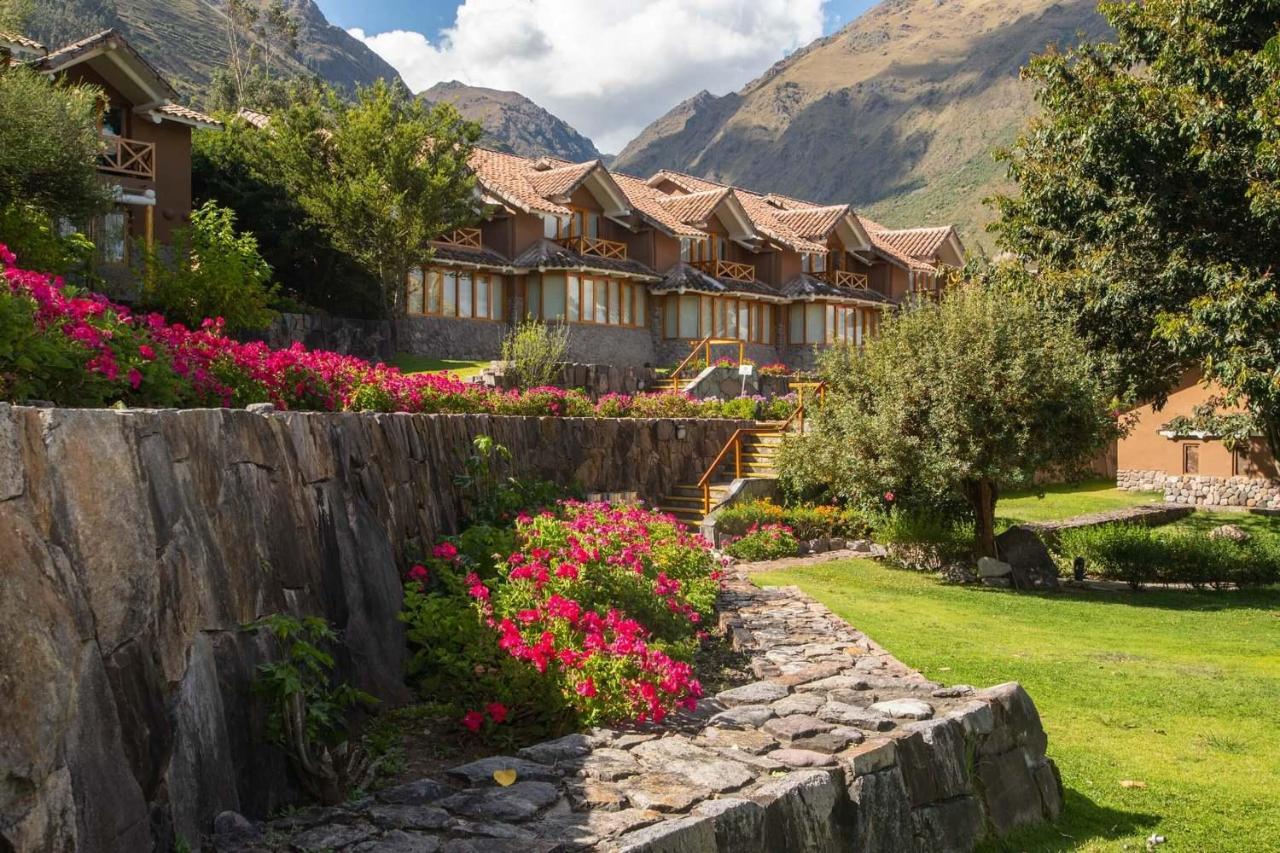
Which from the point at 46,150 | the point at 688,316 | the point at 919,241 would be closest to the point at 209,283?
the point at 46,150

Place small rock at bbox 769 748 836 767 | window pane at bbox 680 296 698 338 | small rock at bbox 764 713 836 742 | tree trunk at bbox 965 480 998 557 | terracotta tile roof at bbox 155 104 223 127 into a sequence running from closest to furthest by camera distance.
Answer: small rock at bbox 769 748 836 767, small rock at bbox 764 713 836 742, tree trunk at bbox 965 480 998 557, terracotta tile roof at bbox 155 104 223 127, window pane at bbox 680 296 698 338

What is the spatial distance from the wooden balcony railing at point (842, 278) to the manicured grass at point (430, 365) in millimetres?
20120

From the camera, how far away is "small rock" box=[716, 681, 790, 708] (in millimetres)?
6738

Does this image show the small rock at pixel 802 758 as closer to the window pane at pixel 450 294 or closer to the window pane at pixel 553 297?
the window pane at pixel 450 294

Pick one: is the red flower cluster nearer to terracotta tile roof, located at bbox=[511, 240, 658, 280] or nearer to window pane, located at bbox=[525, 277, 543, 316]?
terracotta tile roof, located at bbox=[511, 240, 658, 280]

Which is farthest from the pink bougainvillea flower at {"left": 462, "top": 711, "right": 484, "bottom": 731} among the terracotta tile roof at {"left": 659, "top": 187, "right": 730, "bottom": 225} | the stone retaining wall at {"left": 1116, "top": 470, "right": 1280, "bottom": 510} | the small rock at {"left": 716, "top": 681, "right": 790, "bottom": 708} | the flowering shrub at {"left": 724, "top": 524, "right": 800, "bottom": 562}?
the terracotta tile roof at {"left": 659, "top": 187, "right": 730, "bottom": 225}

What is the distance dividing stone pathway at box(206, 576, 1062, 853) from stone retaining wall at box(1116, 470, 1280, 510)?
2624cm

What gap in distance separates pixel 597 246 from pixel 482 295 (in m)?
4.96

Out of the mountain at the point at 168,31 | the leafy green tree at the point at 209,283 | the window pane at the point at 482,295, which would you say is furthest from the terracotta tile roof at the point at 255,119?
the mountain at the point at 168,31

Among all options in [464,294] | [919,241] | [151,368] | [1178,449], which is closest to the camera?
[151,368]

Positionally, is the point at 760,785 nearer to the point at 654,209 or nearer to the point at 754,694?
the point at 754,694

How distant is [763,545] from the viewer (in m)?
17.1

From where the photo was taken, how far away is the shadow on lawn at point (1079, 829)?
625 cm

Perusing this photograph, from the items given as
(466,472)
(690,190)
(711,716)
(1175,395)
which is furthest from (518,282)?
(711,716)
